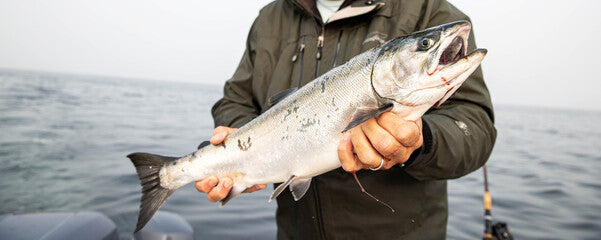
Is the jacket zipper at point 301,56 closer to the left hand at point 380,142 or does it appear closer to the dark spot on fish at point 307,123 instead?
the dark spot on fish at point 307,123

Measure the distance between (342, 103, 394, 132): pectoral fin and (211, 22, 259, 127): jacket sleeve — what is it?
5.23ft

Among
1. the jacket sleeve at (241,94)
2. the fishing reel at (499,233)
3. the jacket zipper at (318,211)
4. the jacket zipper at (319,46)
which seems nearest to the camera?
the jacket zipper at (318,211)

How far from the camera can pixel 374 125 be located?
5.58 ft

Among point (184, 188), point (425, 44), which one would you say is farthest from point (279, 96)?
point (184, 188)

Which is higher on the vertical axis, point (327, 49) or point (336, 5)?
point (336, 5)

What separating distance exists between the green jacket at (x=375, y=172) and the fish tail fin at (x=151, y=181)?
2.37 ft

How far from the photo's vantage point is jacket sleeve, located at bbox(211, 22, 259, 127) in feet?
10.6

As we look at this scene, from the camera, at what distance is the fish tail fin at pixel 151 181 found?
8.63 feet

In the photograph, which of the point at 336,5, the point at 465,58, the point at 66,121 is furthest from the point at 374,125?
the point at 66,121

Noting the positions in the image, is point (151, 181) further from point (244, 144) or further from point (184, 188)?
point (184, 188)

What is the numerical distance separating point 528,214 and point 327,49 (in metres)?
8.25

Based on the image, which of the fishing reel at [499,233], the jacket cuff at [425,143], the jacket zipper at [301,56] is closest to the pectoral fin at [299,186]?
the jacket cuff at [425,143]

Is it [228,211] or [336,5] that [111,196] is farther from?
[336,5]

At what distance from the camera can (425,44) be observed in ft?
5.50
